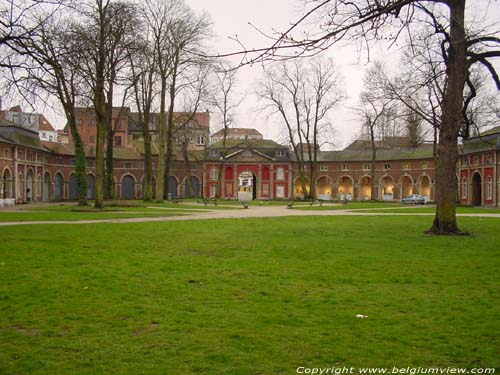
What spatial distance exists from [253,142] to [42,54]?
6189 cm

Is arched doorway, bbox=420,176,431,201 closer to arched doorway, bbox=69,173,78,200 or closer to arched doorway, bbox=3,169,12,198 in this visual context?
arched doorway, bbox=69,173,78,200

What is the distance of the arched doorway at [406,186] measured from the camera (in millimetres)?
66500

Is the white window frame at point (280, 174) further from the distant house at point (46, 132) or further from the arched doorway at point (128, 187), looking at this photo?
the distant house at point (46, 132)

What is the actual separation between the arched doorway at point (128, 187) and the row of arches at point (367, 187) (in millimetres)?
22739

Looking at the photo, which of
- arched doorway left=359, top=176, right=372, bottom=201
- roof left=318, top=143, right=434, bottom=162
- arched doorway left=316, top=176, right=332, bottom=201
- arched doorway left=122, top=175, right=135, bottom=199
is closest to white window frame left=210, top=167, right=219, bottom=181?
arched doorway left=122, top=175, right=135, bottom=199

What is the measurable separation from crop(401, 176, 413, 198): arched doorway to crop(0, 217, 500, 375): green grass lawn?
182ft

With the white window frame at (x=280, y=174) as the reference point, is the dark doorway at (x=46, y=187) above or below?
below

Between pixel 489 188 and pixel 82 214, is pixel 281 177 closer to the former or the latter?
pixel 489 188

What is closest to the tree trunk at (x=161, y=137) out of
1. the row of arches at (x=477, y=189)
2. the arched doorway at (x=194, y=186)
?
the arched doorway at (x=194, y=186)

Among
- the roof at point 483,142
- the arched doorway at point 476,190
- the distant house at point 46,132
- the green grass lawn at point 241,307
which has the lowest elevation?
the green grass lawn at point 241,307

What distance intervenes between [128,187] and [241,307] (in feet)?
205

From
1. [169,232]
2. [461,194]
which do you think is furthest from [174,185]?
[169,232]

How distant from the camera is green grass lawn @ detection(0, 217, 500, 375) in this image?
16.2 feet

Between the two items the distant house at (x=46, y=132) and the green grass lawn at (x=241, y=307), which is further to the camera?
the distant house at (x=46, y=132)
